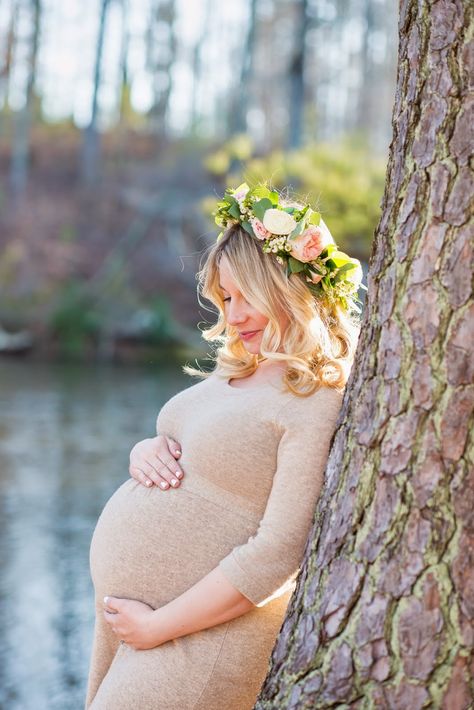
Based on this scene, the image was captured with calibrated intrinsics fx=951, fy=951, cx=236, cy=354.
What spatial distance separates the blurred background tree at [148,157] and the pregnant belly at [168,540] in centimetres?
Result: 1062

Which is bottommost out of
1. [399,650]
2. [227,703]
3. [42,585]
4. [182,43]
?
[42,585]

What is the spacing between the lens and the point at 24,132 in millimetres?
25422

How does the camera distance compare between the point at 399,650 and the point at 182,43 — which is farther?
the point at 182,43

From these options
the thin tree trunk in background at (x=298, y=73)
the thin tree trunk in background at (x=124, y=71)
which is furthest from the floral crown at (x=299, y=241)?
the thin tree trunk in background at (x=124, y=71)

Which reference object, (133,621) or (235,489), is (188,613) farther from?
(235,489)

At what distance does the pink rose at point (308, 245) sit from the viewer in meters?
2.42

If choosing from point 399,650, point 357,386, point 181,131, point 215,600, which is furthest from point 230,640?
point 181,131

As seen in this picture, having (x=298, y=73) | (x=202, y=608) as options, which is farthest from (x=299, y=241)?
(x=298, y=73)

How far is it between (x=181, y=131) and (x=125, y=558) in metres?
28.7

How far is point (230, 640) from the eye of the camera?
2309 millimetres

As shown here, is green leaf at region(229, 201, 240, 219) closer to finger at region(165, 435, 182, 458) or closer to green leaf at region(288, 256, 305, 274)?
→ green leaf at region(288, 256, 305, 274)

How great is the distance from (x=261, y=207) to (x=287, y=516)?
833mm

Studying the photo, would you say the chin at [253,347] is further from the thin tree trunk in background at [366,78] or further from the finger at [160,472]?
the thin tree trunk in background at [366,78]

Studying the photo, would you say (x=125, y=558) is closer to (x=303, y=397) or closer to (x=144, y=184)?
(x=303, y=397)
